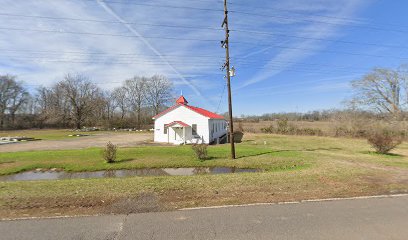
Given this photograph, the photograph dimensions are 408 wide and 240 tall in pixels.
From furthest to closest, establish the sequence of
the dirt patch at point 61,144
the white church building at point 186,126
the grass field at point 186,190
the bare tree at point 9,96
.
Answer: the bare tree at point 9,96, the white church building at point 186,126, the dirt patch at point 61,144, the grass field at point 186,190

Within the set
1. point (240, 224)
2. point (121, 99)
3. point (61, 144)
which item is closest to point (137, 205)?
point (240, 224)

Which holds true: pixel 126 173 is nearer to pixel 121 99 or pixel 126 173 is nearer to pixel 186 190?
pixel 186 190

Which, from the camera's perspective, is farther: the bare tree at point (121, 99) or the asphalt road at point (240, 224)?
the bare tree at point (121, 99)

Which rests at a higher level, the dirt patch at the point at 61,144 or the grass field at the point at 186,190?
the dirt patch at the point at 61,144

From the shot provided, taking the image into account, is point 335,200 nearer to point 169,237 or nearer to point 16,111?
point 169,237

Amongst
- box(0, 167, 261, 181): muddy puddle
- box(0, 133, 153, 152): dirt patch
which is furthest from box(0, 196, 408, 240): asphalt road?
box(0, 133, 153, 152): dirt patch

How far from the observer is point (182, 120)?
27688 mm

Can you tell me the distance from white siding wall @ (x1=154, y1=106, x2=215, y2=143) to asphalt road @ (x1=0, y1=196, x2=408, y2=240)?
2124 cm

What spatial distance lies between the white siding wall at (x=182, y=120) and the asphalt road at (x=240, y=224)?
21.2 meters

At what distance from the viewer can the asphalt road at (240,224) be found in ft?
14.2

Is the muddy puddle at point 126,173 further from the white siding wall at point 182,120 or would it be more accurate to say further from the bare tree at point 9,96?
the bare tree at point 9,96

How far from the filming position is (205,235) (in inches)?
170

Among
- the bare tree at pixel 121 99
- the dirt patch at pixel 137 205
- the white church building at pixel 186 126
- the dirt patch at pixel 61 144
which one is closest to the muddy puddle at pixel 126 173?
the dirt patch at pixel 137 205

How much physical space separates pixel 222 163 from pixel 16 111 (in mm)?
79368
